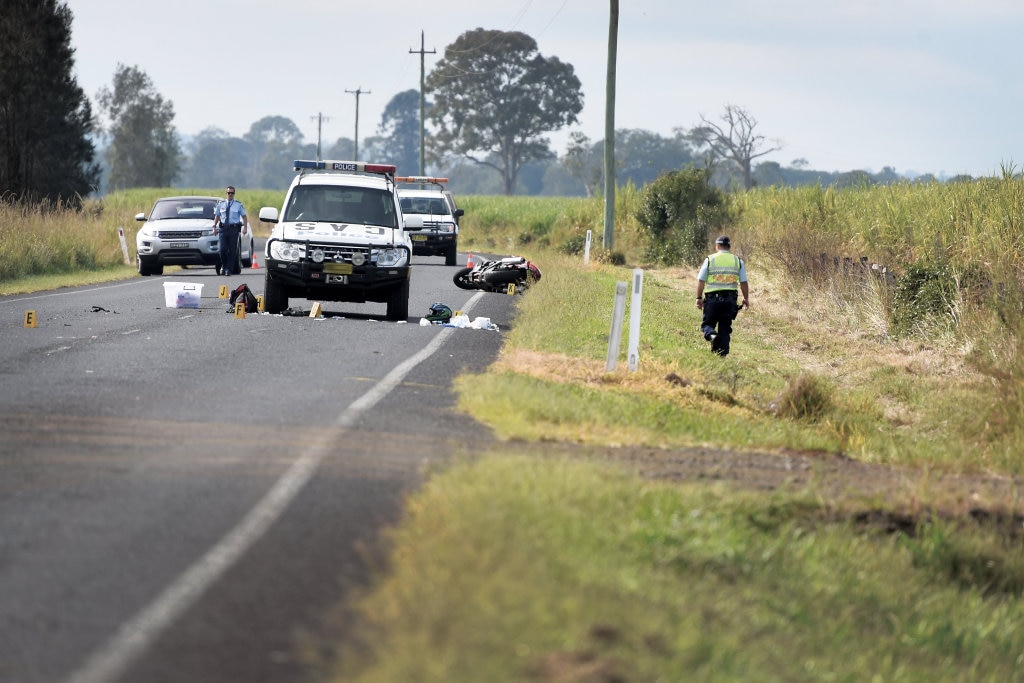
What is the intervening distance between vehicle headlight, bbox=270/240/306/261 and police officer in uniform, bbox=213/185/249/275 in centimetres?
976

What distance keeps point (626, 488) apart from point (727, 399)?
5.88 meters

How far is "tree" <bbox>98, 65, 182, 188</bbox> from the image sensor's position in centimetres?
11231

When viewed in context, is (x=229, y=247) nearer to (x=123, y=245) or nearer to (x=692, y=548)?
(x=123, y=245)

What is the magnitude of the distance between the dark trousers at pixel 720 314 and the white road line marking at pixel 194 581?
9.34 metres

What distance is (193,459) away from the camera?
8.46m

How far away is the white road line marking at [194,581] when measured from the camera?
192 inches

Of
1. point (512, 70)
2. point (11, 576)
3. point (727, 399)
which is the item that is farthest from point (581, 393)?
point (512, 70)

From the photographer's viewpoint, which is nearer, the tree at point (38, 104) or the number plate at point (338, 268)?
the number plate at point (338, 268)

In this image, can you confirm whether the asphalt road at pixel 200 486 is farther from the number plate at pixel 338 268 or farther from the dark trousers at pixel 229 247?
the dark trousers at pixel 229 247

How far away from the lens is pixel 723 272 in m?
17.2

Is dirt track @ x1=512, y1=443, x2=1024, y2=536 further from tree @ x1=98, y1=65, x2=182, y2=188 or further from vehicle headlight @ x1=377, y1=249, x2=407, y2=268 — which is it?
tree @ x1=98, y1=65, x2=182, y2=188

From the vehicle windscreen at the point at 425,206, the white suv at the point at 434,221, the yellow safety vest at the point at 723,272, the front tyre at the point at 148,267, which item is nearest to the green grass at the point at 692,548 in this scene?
the yellow safety vest at the point at 723,272

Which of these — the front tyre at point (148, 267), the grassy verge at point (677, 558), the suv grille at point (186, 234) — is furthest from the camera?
the front tyre at point (148, 267)

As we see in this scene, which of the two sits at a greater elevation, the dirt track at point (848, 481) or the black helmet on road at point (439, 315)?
the black helmet on road at point (439, 315)
